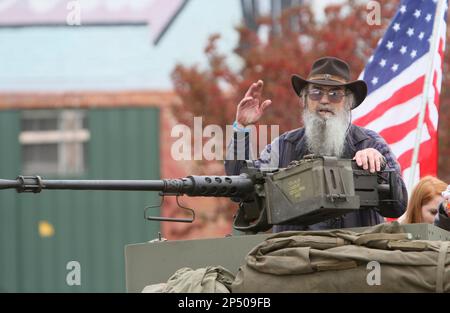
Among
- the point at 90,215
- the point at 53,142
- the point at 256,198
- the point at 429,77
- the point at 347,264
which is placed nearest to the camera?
the point at 347,264

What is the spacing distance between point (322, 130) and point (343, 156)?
0.20 meters

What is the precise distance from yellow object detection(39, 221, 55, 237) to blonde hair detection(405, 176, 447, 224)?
1452cm

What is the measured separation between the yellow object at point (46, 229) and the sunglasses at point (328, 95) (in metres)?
15.5

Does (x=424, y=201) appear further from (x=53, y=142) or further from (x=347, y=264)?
(x=53, y=142)

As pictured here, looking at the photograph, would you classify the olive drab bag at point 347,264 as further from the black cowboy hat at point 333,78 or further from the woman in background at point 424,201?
A: the woman in background at point 424,201

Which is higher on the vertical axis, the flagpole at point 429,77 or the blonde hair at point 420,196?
the flagpole at point 429,77

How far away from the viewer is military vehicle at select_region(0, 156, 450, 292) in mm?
6180

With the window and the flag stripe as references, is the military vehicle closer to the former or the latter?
the flag stripe

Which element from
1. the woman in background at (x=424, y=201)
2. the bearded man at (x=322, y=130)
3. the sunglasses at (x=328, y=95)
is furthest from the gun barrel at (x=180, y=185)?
the woman in background at (x=424, y=201)

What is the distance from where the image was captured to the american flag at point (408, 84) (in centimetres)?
1023

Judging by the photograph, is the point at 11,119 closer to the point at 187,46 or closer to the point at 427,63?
the point at 187,46

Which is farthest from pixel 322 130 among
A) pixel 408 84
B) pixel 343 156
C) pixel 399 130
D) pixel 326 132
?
pixel 408 84

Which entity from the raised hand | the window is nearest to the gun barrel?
the raised hand

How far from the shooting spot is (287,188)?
6.38 metres
